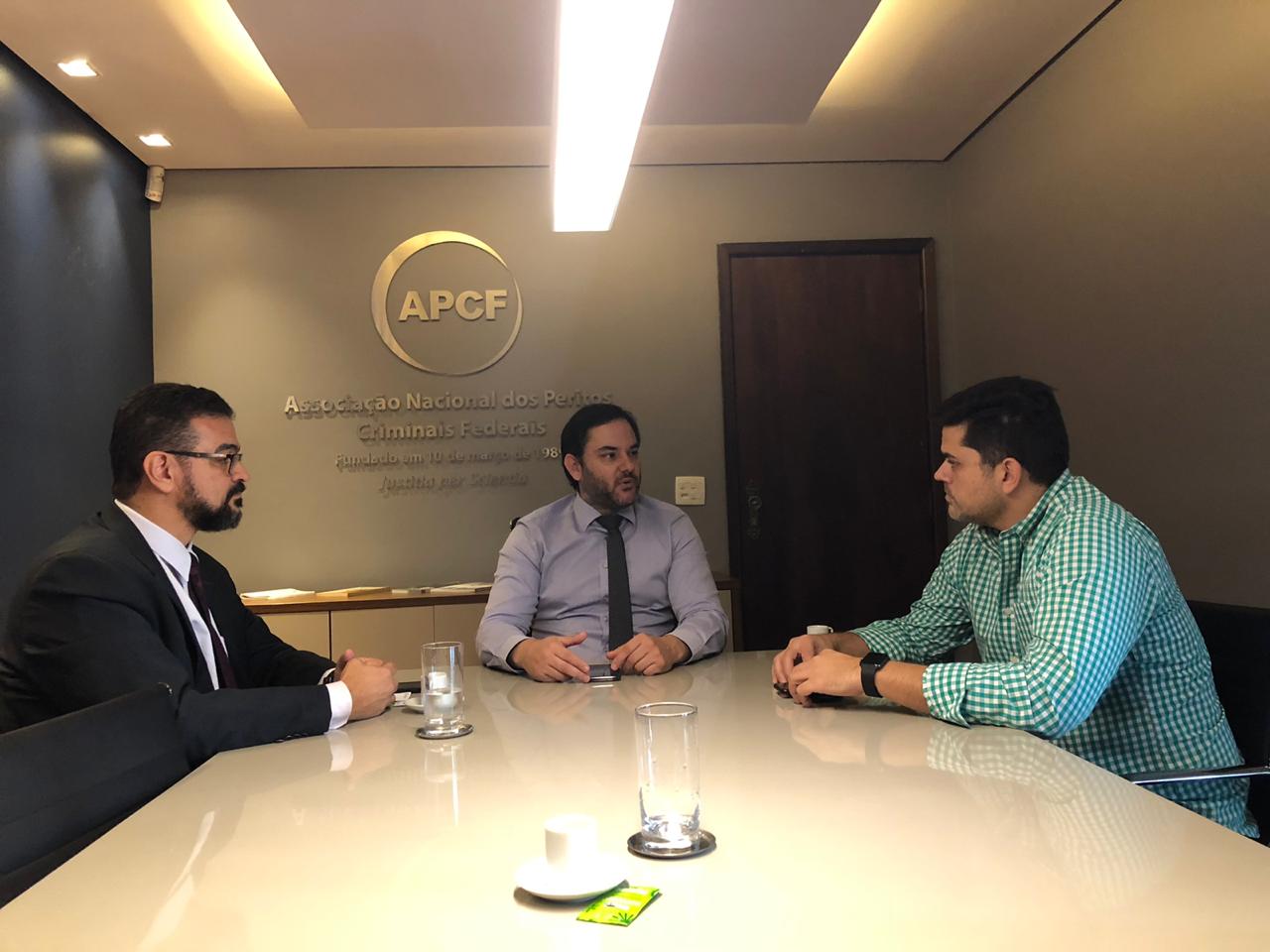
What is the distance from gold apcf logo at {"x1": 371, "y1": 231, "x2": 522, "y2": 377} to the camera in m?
4.82

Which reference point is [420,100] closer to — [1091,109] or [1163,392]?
[1091,109]

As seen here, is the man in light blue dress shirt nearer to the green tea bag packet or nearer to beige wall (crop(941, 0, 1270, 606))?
beige wall (crop(941, 0, 1270, 606))

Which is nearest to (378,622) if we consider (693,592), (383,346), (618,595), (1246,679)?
(383,346)

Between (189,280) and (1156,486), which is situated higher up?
(189,280)

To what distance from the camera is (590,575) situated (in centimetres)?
304

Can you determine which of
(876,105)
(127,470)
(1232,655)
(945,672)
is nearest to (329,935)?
(945,672)

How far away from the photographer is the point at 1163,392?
344cm

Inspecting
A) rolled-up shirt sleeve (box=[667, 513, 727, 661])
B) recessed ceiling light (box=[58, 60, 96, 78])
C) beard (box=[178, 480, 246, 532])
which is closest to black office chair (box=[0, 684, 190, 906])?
beard (box=[178, 480, 246, 532])

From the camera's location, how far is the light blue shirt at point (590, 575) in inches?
117

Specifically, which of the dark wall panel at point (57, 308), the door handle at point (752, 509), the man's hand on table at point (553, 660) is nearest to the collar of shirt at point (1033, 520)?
the man's hand on table at point (553, 660)

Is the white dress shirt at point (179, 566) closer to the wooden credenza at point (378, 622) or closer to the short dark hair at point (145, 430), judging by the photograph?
the short dark hair at point (145, 430)

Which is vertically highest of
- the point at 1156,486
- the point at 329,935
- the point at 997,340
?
the point at 997,340

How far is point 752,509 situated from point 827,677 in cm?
302

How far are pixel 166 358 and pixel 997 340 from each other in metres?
3.70
